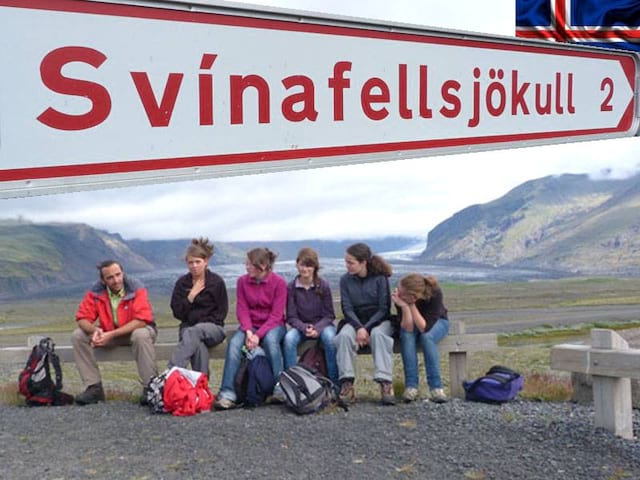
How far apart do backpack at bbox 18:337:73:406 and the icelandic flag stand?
7.03 meters

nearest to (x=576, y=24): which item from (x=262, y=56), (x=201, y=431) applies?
(x=262, y=56)

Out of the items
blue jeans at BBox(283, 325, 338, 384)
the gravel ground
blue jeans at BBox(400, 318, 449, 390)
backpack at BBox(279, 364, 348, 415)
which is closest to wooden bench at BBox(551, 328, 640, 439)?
the gravel ground

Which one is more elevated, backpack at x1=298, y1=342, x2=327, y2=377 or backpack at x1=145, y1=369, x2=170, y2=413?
backpack at x1=298, y1=342, x2=327, y2=377

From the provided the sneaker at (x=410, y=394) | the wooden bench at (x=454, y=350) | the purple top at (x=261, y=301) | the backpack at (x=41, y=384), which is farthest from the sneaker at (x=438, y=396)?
the backpack at (x=41, y=384)

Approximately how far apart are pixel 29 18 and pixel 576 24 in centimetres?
152

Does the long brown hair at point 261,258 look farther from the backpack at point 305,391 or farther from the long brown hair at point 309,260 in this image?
the backpack at point 305,391

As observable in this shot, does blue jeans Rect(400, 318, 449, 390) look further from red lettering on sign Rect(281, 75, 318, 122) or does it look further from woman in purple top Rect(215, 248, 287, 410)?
red lettering on sign Rect(281, 75, 318, 122)

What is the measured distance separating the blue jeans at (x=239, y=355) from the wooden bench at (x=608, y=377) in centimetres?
281

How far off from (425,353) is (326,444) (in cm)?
215

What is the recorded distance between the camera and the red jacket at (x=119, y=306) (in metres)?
8.12

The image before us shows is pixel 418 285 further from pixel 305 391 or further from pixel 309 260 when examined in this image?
pixel 305 391

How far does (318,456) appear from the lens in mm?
5668

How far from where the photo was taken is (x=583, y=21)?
7.50 feet

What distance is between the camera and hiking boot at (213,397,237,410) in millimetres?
7516
